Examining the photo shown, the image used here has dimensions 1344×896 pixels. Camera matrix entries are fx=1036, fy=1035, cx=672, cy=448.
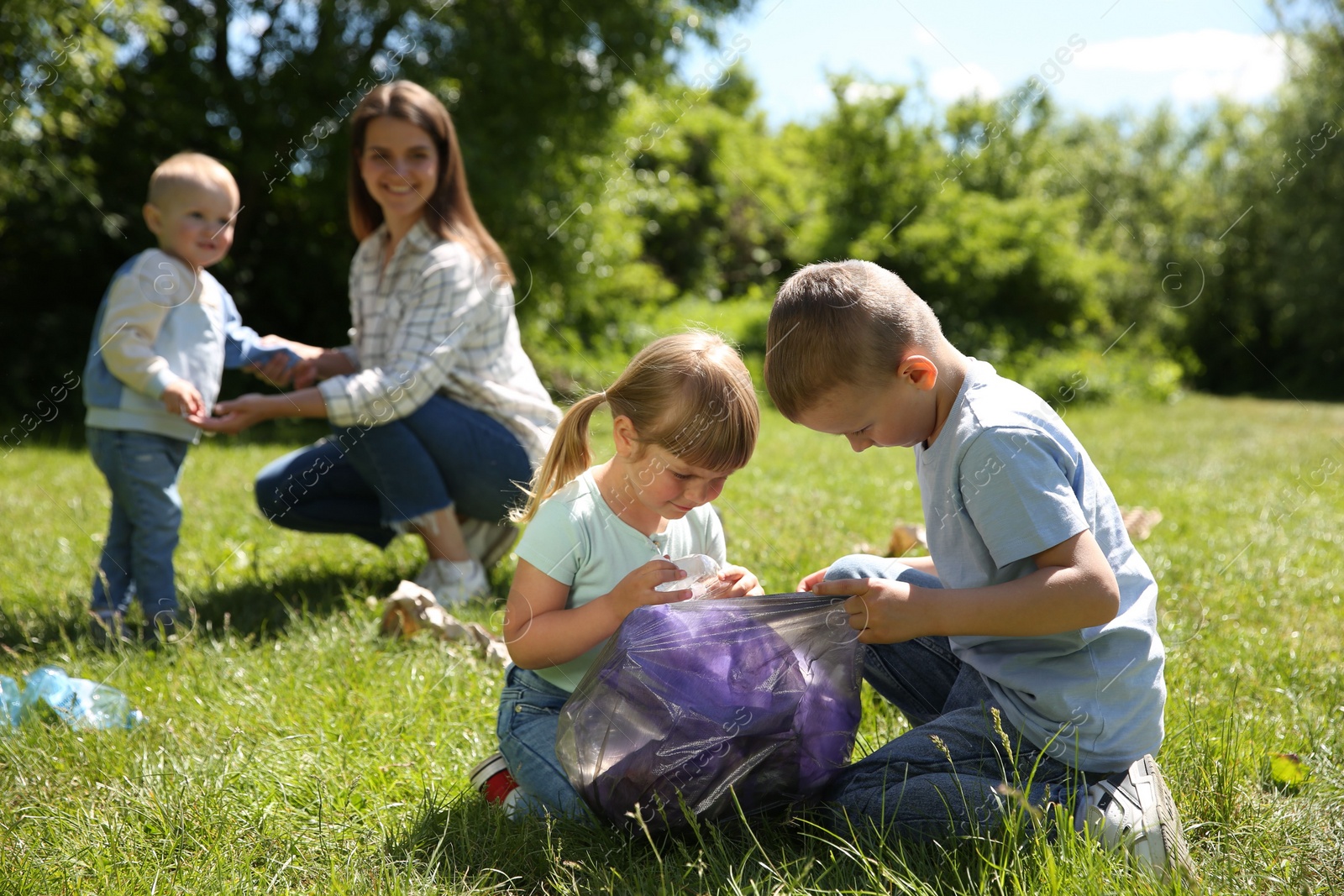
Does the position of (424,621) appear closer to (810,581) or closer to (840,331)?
(810,581)

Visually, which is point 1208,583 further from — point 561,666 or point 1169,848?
point 561,666

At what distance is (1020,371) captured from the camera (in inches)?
580

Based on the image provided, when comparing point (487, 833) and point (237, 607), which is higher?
point (487, 833)

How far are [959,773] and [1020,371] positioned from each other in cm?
1354

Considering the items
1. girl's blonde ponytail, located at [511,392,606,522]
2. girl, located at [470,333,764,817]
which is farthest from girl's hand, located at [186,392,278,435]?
girl, located at [470,333,764,817]

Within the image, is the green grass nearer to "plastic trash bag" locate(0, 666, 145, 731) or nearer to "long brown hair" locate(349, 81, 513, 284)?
"plastic trash bag" locate(0, 666, 145, 731)

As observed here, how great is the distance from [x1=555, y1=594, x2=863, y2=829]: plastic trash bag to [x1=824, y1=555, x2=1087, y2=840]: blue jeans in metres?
0.10

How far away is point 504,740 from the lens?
2375 millimetres

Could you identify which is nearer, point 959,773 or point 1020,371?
point 959,773

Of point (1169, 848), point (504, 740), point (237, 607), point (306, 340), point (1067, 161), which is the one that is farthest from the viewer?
point (1067, 161)

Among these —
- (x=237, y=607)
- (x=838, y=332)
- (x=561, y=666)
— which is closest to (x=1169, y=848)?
(x=838, y=332)

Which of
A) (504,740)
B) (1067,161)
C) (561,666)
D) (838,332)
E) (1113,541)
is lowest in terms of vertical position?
(504,740)

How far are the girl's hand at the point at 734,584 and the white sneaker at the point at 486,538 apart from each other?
1942 mm

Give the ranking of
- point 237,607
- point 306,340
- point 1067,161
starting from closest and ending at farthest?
point 237,607, point 306,340, point 1067,161
